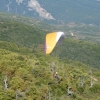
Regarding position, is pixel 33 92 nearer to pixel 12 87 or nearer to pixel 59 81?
pixel 12 87

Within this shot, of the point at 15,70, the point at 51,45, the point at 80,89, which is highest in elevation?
the point at 51,45

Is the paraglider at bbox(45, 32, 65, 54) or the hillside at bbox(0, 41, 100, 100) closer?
the paraglider at bbox(45, 32, 65, 54)

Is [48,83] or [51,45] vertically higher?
[51,45]

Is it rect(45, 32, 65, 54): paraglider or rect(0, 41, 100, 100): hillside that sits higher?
rect(45, 32, 65, 54): paraglider

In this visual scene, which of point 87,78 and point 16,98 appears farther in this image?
point 87,78

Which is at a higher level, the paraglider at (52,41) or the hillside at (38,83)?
the paraglider at (52,41)

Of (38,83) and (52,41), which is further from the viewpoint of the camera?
(38,83)

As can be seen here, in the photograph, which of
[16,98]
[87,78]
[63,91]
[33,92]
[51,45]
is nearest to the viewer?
[51,45]

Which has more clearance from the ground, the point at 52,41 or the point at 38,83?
the point at 52,41

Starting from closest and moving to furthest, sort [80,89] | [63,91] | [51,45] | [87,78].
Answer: [51,45]
[63,91]
[80,89]
[87,78]

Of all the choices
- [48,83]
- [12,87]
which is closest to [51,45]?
[12,87]

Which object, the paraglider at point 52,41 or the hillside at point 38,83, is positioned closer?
the paraglider at point 52,41
